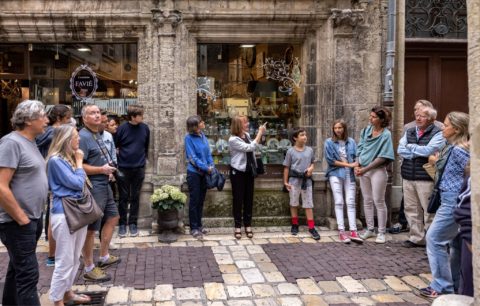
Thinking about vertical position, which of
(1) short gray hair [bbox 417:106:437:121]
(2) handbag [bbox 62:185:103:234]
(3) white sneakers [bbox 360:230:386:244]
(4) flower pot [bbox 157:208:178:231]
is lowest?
(3) white sneakers [bbox 360:230:386:244]

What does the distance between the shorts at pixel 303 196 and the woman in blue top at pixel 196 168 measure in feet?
4.38

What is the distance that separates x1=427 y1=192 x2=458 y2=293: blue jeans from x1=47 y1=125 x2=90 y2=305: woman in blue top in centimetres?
344

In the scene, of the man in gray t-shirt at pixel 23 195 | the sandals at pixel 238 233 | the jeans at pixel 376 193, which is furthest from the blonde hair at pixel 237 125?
the man in gray t-shirt at pixel 23 195

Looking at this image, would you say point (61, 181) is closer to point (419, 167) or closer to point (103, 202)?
point (103, 202)

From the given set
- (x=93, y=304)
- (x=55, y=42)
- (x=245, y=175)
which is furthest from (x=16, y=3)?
(x=93, y=304)

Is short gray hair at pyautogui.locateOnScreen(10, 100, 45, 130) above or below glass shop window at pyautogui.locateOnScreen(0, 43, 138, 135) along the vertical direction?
below

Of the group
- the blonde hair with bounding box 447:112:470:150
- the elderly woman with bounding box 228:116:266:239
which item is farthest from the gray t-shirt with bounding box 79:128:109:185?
the blonde hair with bounding box 447:112:470:150

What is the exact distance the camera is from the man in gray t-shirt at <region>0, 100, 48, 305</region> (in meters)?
3.81

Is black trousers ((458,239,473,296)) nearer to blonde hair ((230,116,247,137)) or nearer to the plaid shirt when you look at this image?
the plaid shirt

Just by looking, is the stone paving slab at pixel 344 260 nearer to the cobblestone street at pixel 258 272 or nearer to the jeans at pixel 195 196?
the cobblestone street at pixel 258 272

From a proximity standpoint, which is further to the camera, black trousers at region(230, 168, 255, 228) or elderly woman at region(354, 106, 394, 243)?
black trousers at region(230, 168, 255, 228)

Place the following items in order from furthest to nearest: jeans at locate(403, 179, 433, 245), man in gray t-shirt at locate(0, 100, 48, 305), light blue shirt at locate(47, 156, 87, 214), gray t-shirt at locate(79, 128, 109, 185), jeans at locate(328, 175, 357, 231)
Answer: jeans at locate(328, 175, 357, 231) < jeans at locate(403, 179, 433, 245) < gray t-shirt at locate(79, 128, 109, 185) < light blue shirt at locate(47, 156, 87, 214) < man in gray t-shirt at locate(0, 100, 48, 305)

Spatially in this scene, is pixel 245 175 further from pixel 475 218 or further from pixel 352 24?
pixel 475 218

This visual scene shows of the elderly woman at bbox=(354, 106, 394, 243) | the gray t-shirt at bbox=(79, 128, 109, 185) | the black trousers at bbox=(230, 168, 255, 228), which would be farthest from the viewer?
the black trousers at bbox=(230, 168, 255, 228)
